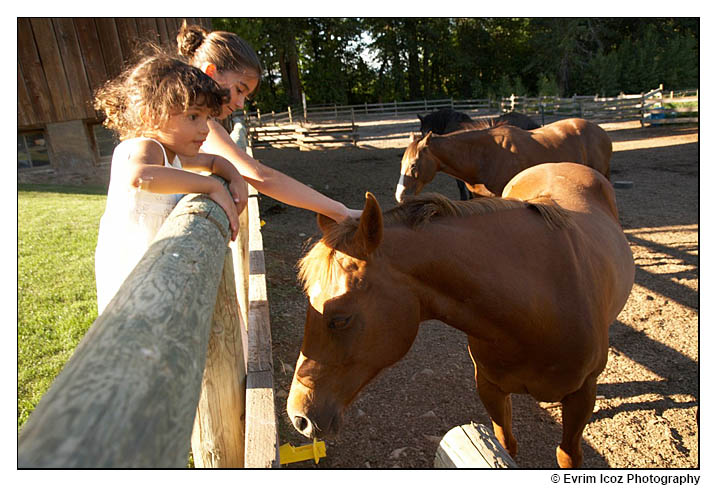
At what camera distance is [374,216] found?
168cm

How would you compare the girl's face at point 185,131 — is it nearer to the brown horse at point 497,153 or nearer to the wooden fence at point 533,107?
the brown horse at point 497,153

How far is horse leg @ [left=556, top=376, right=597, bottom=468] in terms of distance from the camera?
2.46 m

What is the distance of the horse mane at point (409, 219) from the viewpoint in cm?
178

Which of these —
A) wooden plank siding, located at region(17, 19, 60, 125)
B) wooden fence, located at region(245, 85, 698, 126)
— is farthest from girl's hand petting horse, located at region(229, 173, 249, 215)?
wooden fence, located at region(245, 85, 698, 126)

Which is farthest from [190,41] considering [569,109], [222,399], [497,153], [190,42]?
[569,109]

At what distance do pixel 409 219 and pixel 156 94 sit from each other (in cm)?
110

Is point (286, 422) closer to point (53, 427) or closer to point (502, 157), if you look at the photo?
point (53, 427)

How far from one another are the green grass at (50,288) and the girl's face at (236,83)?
2215mm

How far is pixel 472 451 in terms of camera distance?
4.14 ft

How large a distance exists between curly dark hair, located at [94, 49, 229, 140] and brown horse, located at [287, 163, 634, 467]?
721mm

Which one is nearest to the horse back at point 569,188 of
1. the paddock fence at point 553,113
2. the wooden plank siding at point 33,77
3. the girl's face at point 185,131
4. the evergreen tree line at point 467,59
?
the girl's face at point 185,131

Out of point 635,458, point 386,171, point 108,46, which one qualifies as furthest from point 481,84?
point 635,458

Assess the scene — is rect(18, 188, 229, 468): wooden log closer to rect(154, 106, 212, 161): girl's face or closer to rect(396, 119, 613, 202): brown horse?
rect(154, 106, 212, 161): girl's face

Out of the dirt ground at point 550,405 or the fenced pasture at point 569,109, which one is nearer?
the dirt ground at point 550,405
